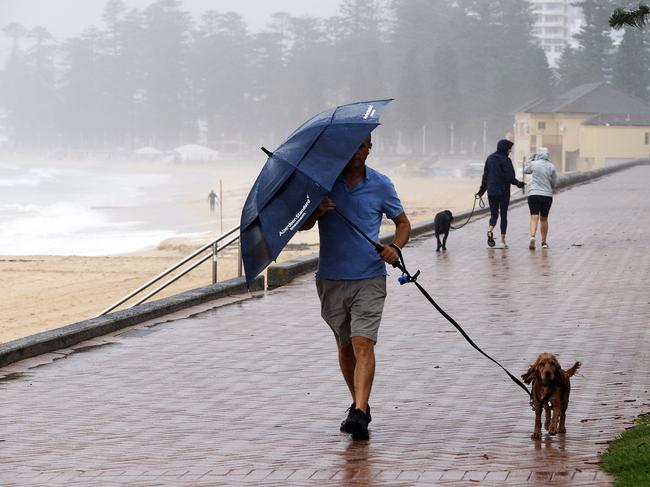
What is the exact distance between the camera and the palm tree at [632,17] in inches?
360

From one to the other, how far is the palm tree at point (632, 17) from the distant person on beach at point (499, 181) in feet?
31.5

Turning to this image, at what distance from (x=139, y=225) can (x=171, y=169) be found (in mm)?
99722

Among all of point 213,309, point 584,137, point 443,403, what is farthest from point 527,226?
point 584,137

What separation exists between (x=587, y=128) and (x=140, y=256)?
2579 inches

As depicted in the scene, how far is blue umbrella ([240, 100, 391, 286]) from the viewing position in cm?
725

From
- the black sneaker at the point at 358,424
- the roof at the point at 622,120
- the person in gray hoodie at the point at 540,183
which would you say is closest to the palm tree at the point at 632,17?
the black sneaker at the point at 358,424

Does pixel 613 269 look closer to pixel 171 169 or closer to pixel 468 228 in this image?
pixel 468 228

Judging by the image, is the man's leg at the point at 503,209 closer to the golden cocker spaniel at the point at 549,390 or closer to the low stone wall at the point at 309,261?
the low stone wall at the point at 309,261

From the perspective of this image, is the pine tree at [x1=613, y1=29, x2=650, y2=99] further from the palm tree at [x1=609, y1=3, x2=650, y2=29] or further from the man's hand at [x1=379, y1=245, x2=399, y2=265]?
the man's hand at [x1=379, y1=245, x2=399, y2=265]

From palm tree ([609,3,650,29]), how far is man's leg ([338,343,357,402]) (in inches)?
124

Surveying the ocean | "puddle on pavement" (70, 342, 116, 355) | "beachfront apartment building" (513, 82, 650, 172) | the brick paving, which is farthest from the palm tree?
"beachfront apartment building" (513, 82, 650, 172)

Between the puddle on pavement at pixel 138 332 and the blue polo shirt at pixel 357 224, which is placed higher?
the blue polo shirt at pixel 357 224

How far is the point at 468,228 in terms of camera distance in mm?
24938

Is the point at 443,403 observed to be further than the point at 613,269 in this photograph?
No
